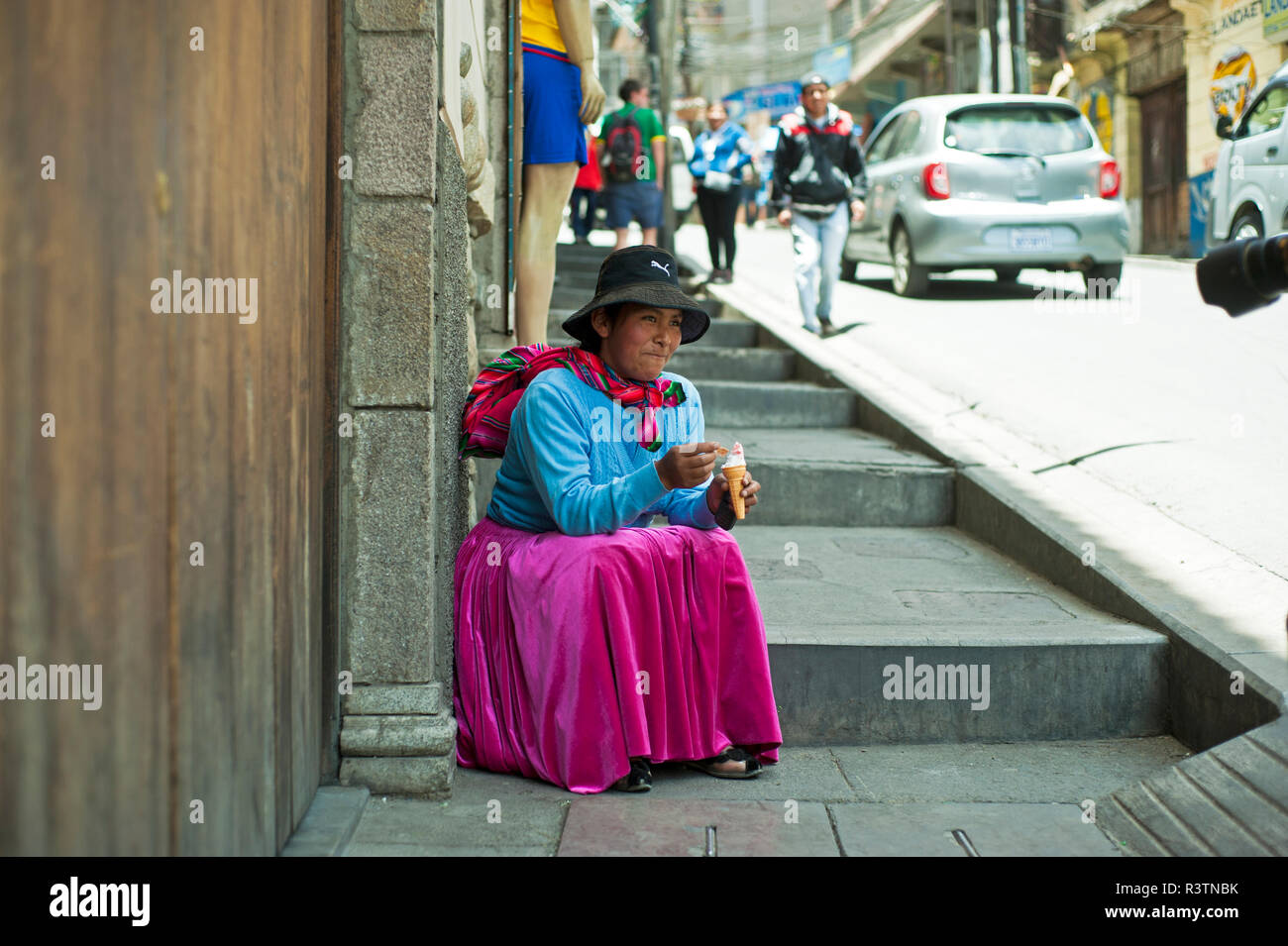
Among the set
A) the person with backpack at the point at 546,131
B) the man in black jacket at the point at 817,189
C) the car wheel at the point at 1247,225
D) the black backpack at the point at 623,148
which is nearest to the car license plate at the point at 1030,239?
the man in black jacket at the point at 817,189

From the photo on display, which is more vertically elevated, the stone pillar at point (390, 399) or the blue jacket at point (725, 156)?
the blue jacket at point (725, 156)

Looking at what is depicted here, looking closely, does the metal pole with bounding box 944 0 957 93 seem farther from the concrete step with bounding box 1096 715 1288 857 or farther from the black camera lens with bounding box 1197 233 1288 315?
the black camera lens with bounding box 1197 233 1288 315

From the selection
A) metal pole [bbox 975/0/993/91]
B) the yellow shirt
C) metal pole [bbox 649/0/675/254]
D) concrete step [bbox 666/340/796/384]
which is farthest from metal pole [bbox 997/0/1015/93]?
the yellow shirt

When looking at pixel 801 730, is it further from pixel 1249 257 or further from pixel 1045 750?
pixel 1249 257

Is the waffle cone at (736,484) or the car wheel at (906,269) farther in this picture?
the car wheel at (906,269)

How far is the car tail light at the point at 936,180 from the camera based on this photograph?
34.9 feet

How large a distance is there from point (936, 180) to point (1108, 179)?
1.41 m

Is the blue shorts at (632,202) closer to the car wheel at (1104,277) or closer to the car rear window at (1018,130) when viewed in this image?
the car rear window at (1018,130)

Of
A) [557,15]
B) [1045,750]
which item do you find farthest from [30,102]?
[557,15]

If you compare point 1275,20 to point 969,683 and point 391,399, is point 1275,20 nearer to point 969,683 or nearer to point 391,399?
point 969,683

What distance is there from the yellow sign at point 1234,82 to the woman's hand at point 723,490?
673 inches

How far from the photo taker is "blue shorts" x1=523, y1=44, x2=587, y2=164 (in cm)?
570

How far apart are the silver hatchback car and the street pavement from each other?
282 mm

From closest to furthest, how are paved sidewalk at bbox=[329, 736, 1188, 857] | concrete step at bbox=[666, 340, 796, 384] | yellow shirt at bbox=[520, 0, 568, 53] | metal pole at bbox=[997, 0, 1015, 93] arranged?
paved sidewalk at bbox=[329, 736, 1188, 857] → yellow shirt at bbox=[520, 0, 568, 53] → concrete step at bbox=[666, 340, 796, 384] → metal pole at bbox=[997, 0, 1015, 93]
